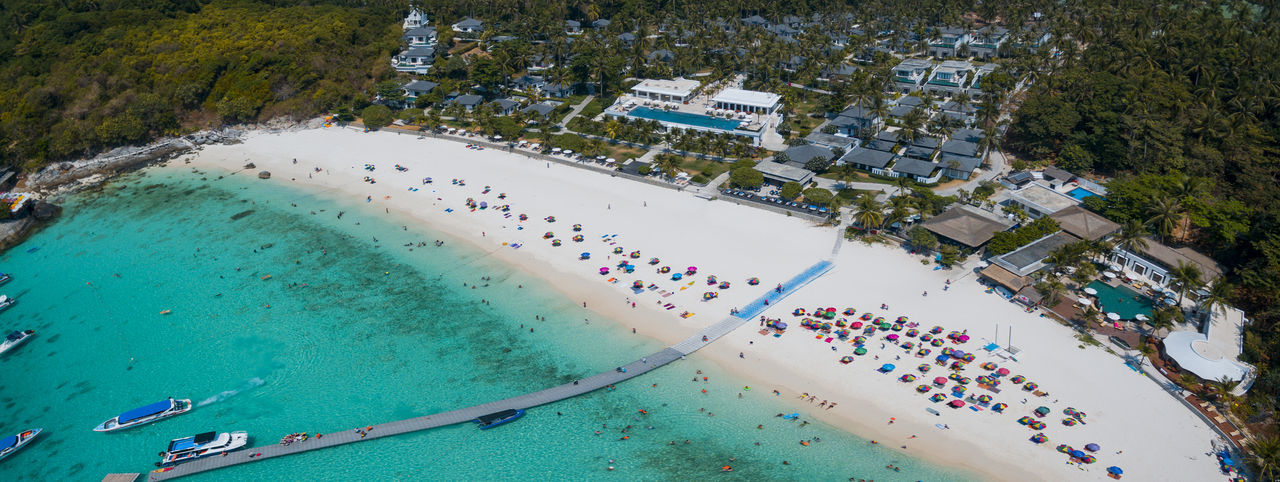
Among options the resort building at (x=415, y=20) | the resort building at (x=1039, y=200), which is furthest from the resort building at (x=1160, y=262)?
the resort building at (x=415, y=20)

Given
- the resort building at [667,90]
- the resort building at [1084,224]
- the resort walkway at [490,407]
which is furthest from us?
the resort building at [667,90]

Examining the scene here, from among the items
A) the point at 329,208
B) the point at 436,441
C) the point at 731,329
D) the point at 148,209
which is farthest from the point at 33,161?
the point at 731,329

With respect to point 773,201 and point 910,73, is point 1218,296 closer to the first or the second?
point 773,201

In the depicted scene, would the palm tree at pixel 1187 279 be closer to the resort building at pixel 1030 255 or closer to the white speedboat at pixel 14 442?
the resort building at pixel 1030 255

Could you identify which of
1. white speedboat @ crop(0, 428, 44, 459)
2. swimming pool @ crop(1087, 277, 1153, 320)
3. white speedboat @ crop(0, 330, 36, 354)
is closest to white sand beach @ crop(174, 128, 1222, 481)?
swimming pool @ crop(1087, 277, 1153, 320)

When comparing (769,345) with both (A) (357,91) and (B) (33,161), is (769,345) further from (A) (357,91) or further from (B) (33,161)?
(B) (33,161)

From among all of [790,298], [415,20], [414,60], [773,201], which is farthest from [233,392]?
[415,20]
